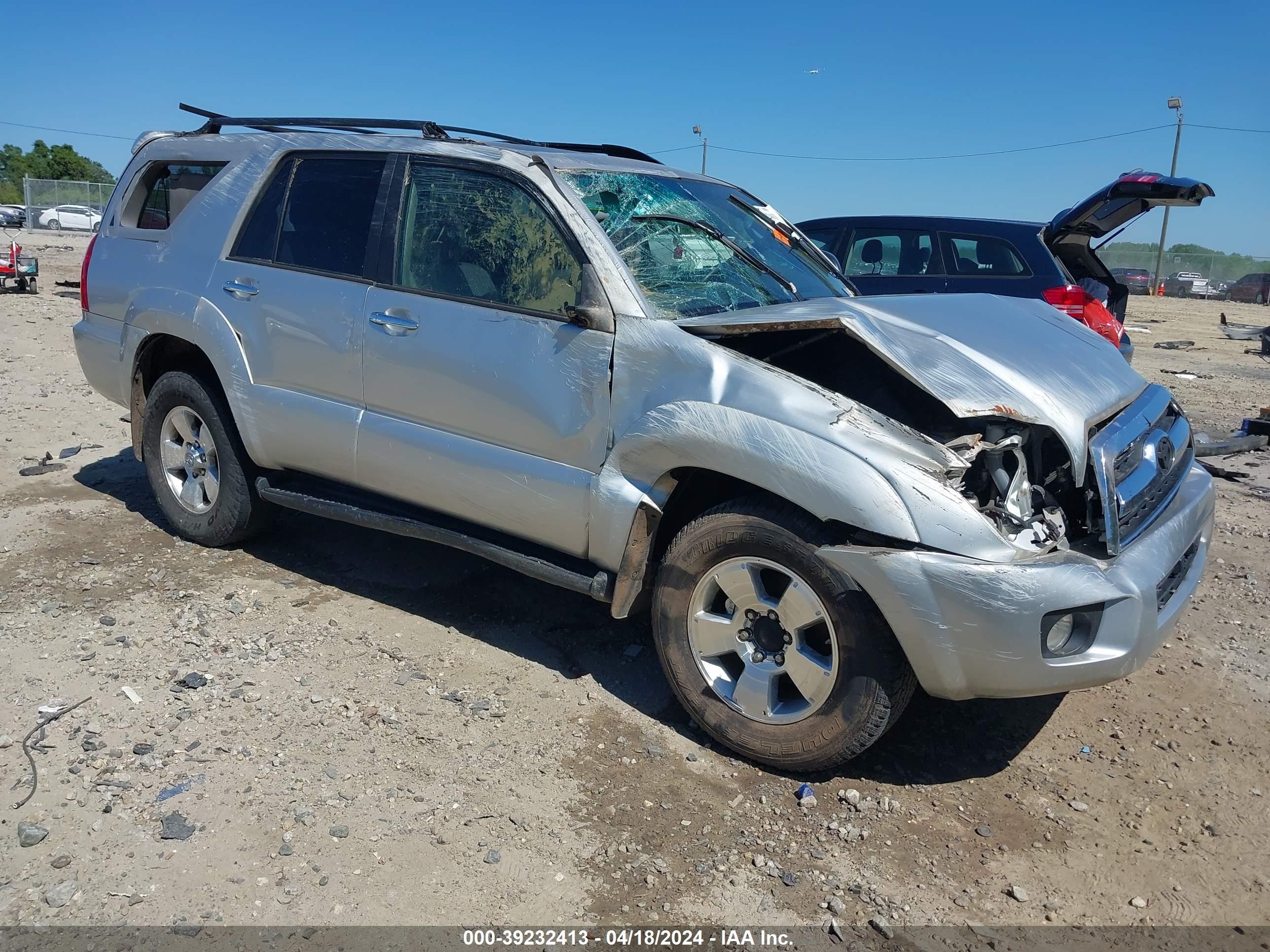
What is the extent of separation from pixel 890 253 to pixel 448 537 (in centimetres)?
598

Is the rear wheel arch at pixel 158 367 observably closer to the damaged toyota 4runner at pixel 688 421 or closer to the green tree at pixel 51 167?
the damaged toyota 4runner at pixel 688 421

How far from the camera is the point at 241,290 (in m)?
4.53

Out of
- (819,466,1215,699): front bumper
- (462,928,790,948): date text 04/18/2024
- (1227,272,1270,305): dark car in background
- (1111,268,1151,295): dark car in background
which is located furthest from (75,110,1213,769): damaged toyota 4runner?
(1227,272,1270,305): dark car in background

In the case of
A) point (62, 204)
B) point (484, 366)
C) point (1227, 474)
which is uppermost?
point (62, 204)

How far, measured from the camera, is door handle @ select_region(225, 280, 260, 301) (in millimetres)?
4473

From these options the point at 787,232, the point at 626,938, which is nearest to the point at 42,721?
the point at 626,938

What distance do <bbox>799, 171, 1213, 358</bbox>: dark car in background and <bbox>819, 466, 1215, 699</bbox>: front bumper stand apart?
15.5ft

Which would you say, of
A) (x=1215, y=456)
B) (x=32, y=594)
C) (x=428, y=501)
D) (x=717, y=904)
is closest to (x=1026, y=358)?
(x=717, y=904)

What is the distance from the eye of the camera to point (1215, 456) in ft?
24.9

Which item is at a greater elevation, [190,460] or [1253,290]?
[1253,290]

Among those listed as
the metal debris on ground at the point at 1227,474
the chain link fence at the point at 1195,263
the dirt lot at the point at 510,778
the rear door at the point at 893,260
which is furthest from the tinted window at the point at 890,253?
the chain link fence at the point at 1195,263

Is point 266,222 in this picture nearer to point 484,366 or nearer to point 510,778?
point 484,366

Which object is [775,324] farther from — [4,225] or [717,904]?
[4,225]

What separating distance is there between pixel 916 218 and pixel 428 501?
6.08 m
